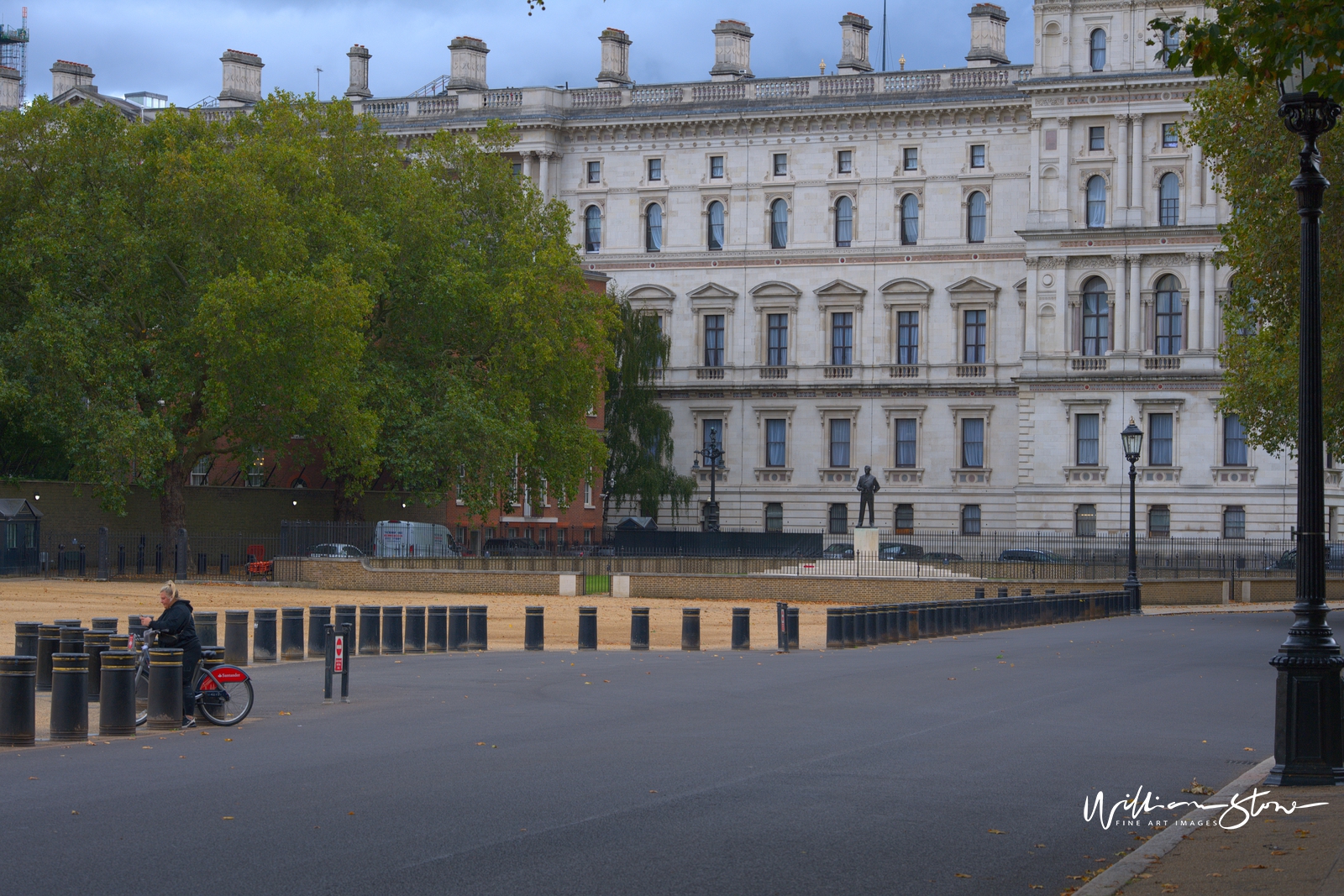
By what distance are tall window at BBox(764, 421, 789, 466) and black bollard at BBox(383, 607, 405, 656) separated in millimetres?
58028

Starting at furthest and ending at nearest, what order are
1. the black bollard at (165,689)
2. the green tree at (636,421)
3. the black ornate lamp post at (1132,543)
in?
1. the green tree at (636,421)
2. the black ornate lamp post at (1132,543)
3. the black bollard at (165,689)

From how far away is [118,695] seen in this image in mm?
16938

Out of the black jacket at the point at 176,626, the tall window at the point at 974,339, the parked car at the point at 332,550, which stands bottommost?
the parked car at the point at 332,550

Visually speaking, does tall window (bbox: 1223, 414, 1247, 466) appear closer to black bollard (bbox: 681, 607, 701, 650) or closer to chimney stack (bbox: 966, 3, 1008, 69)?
chimney stack (bbox: 966, 3, 1008, 69)

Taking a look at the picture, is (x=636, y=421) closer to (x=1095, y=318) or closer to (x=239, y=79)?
(x=1095, y=318)

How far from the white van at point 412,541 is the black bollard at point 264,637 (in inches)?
1085

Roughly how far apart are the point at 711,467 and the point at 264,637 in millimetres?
53349

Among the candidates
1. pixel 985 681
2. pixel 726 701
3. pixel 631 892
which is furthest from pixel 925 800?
pixel 985 681

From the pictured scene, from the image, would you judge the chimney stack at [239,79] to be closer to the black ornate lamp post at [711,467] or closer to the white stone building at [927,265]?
the white stone building at [927,265]

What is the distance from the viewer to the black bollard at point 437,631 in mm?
28516

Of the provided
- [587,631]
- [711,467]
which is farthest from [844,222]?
[587,631]

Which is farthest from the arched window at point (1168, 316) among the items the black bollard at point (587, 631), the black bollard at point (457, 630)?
the black bollard at point (457, 630)

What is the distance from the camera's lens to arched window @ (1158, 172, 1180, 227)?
3083 inches

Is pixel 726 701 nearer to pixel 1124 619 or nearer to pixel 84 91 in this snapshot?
pixel 1124 619
